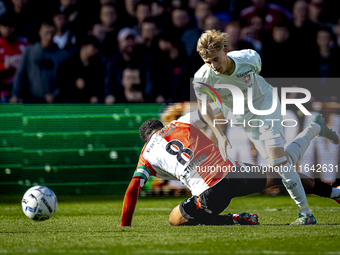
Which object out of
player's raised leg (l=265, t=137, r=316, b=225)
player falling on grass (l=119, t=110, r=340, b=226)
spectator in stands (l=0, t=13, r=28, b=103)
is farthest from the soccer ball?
spectator in stands (l=0, t=13, r=28, b=103)

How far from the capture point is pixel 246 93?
5.52 m

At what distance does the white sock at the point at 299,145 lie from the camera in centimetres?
565

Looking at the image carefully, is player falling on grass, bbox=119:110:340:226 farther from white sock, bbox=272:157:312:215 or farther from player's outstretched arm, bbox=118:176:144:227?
white sock, bbox=272:157:312:215

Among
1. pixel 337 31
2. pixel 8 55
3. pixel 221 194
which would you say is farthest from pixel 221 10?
pixel 221 194

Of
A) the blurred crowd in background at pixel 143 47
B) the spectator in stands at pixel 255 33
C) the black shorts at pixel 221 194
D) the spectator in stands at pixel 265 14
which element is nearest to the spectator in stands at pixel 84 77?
the blurred crowd in background at pixel 143 47

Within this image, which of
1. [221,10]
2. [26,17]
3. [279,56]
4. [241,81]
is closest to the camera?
[241,81]

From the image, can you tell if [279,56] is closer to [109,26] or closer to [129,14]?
[129,14]

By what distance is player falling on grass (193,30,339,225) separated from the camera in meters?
4.94

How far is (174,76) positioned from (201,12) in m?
1.52

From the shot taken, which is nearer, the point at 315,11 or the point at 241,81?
the point at 241,81

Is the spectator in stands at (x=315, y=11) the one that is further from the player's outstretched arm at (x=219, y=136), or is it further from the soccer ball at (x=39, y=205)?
the soccer ball at (x=39, y=205)

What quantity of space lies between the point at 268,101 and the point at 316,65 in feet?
10.7

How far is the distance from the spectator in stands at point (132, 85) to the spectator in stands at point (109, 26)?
Result: 763mm

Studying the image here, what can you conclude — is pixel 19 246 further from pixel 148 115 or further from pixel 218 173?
pixel 148 115
